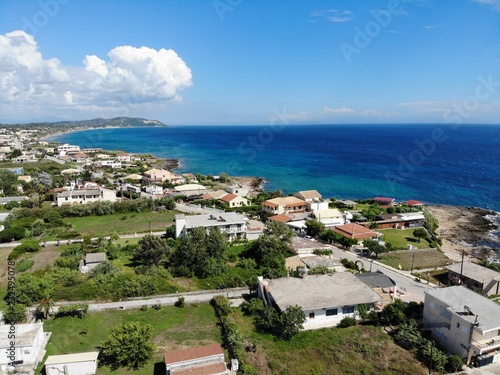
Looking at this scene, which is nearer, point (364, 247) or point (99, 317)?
point (99, 317)

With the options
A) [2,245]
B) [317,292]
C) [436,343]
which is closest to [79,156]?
[2,245]

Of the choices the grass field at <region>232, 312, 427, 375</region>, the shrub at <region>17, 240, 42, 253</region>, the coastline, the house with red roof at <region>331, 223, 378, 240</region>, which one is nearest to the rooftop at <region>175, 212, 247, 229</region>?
the house with red roof at <region>331, 223, 378, 240</region>

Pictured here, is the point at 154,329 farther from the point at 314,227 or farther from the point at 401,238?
the point at 401,238

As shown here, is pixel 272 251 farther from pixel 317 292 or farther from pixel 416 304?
pixel 416 304

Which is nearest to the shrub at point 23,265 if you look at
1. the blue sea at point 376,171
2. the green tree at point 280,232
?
the green tree at point 280,232

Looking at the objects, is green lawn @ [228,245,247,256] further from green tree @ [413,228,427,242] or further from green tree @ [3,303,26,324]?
green tree @ [413,228,427,242]

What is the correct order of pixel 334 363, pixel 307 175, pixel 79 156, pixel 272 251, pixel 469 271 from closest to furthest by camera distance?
pixel 334 363, pixel 469 271, pixel 272 251, pixel 307 175, pixel 79 156
